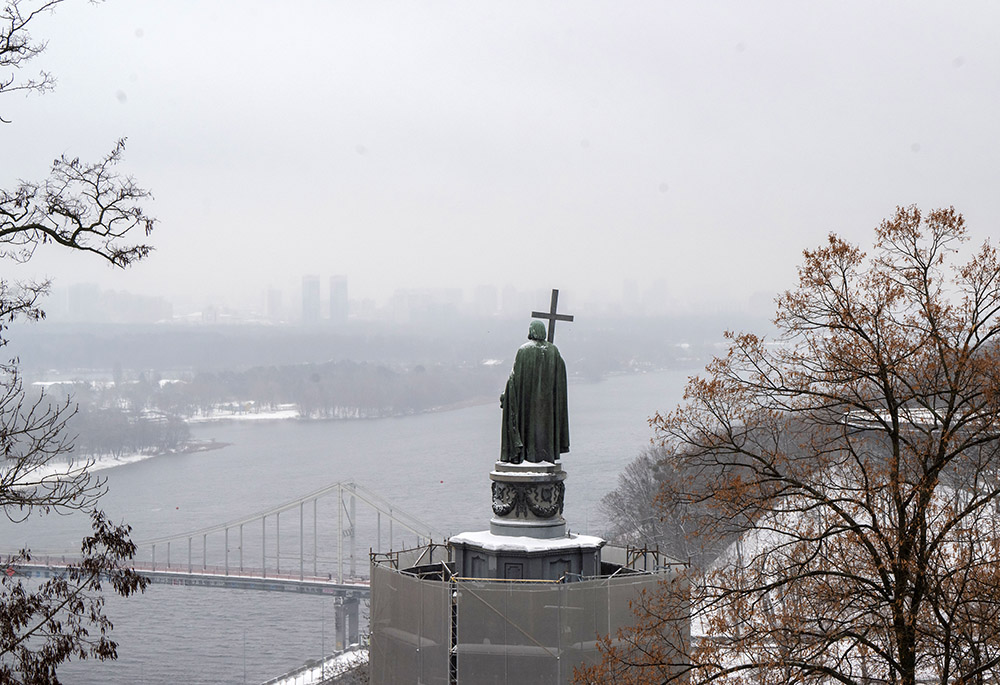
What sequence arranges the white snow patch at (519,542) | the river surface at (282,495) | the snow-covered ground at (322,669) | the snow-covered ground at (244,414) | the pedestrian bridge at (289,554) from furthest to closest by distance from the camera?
the snow-covered ground at (244,414) → the pedestrian bridge at (289,554) → the river surface at (282,495) → the snow-covered ground at (322,669) → the white snow patch at (519,542)

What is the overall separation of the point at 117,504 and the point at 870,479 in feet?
243

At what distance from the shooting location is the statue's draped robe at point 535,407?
503 inches

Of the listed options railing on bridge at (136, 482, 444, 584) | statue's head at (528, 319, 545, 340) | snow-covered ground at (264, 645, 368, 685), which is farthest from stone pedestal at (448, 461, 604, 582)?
railing on bridge at (136, 482, 444, 584)

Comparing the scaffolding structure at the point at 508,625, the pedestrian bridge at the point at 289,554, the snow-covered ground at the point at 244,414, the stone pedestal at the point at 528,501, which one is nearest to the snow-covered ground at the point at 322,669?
the pedestrian bridge at the point at 289,554

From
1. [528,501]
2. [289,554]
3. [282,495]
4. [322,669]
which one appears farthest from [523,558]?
[282,495]

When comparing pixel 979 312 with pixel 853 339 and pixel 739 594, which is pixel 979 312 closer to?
pixel 853 339

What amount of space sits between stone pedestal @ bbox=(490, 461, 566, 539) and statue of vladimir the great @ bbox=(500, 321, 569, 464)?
17cm

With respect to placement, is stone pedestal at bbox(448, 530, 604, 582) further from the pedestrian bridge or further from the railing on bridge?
the railing on bridge

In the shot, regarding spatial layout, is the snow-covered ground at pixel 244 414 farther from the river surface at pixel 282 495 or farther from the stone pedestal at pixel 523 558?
the stone pedestal at pixel 523 558

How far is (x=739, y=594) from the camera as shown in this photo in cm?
941

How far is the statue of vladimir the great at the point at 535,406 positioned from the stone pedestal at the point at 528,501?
17 centimetres

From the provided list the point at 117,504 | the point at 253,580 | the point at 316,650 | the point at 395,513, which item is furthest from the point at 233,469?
the point at 316,650

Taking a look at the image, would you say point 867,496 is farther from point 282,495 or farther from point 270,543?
point 282,495

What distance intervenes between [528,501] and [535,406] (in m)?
1.03
